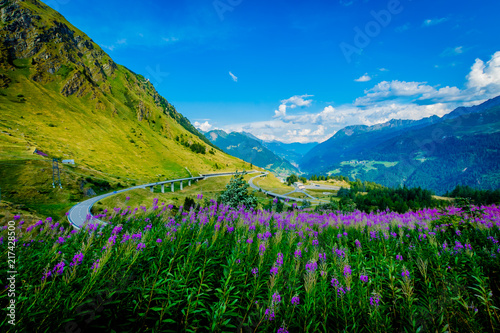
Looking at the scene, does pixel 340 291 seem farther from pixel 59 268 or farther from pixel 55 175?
pixel 55 175

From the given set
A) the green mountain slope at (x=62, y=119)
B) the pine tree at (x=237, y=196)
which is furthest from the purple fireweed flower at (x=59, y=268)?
the green mountain slope at (x=62, y=119)

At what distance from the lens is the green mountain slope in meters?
57.0

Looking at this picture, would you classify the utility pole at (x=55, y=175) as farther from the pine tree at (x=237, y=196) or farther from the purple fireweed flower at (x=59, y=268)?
the purple fireweed flower at (x=59, y=268)

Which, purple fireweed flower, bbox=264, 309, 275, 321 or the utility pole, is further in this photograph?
the utility pole

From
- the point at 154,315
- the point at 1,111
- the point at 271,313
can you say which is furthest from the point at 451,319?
the point at 1,111

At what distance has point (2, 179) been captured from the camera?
118ft

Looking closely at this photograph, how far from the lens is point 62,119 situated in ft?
303

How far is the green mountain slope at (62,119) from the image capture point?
187 feet

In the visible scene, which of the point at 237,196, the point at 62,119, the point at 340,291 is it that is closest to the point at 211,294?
the point at 340,291

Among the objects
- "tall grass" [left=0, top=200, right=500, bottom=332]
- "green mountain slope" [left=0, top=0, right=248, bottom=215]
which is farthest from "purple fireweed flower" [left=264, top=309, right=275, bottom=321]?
"green mountain slope" [left=0, top=0, right=248, bottom=215]

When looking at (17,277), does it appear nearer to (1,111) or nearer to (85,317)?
(85,317)

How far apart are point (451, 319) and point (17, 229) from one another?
8.44 m
